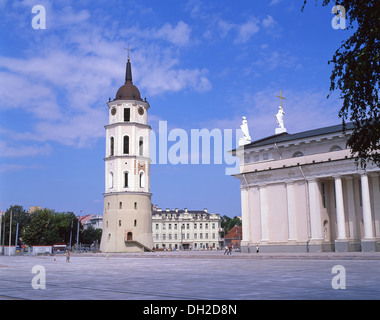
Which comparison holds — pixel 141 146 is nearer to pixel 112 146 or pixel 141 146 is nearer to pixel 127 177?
pixel 112 146

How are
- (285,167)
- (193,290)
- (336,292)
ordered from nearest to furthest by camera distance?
(336,292), (193,290), (285,167)

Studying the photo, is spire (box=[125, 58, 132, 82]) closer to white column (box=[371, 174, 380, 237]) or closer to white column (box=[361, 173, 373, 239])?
white column (box=[371, 174, 380, 237])

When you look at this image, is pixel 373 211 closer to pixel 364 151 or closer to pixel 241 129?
pixel 241 129

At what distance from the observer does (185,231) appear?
14638 centimetres

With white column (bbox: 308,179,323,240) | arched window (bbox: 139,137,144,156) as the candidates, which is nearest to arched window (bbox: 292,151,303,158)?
white column (bbox: 308,179,323,240)

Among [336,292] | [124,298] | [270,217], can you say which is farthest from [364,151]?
[270,217]

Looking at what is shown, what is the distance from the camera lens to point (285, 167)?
154 ft

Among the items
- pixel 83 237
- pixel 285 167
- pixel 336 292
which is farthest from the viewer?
pixel 83 237

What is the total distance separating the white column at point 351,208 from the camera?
147ft

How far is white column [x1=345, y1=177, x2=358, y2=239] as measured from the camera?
4481 centimetres

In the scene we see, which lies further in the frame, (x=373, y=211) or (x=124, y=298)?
(x=373, y=211)

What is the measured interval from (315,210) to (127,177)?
136 feet

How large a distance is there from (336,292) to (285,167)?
34.9 metres
